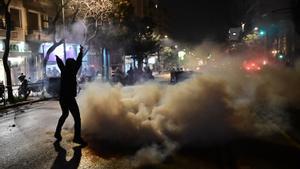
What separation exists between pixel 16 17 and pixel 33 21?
3000 millimetres

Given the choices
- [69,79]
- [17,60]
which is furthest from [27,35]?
[69,79]

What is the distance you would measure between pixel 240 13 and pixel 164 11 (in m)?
27.6

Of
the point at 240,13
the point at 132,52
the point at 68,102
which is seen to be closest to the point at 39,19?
the point at 132,52

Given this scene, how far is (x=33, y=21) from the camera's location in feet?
124

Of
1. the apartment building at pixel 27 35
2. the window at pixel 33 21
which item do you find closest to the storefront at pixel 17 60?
the apartment building at pixel 27 35

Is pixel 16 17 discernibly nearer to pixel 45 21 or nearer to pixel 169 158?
pixel 45 21

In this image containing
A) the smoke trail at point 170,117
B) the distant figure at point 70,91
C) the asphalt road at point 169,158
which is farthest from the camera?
the distant figure at point 70,91

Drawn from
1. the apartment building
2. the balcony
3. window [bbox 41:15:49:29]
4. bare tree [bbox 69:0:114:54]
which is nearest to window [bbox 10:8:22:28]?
the apartment building

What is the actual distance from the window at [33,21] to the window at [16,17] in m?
1.70

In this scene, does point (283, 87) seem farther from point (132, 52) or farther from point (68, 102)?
point (132, 52)

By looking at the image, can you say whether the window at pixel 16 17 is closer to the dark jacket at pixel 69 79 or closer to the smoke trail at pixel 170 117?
the smoke trail at pixel 170 117

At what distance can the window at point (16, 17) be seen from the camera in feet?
112

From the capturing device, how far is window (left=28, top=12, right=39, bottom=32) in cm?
3694

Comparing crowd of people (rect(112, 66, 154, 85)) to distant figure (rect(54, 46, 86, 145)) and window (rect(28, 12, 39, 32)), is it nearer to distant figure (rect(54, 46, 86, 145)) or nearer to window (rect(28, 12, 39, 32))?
window (rect(28, 12, 39, 32))
